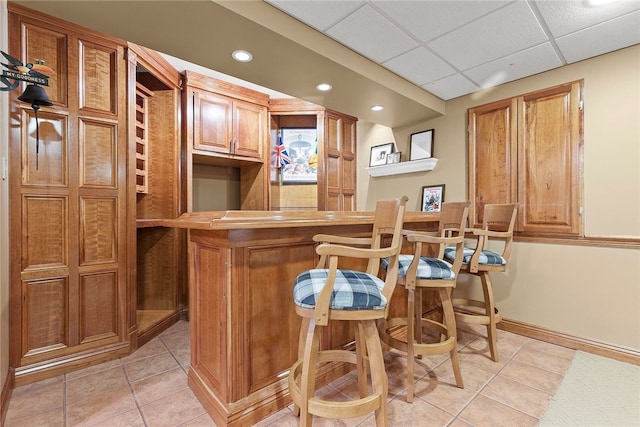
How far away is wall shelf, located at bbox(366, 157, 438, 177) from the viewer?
3.27 m

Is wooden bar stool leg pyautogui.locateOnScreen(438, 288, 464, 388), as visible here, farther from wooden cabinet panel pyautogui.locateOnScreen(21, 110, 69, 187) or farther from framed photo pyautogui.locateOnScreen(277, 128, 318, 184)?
wooden cabinet panel pyautogui.locateOnScreen(21, 110, 69, 187)

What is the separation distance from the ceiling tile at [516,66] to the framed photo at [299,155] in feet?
6.82

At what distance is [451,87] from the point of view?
9.41ft

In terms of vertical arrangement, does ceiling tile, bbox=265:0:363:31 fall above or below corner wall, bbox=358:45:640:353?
above

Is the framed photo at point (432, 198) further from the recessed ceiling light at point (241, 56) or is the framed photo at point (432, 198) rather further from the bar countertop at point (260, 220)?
the recessed ceiling light at point (241, 56)

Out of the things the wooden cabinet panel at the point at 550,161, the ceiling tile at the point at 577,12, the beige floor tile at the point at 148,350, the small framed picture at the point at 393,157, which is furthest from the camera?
the small framed picture at the point at 393,157

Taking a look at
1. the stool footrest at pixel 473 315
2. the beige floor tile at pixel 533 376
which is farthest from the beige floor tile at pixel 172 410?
the beige floor tile at pixel 533 376

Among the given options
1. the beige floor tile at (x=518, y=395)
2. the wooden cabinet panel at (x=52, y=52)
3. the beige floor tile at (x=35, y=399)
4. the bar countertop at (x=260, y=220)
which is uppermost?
the wooden cabinet panel at (x=52, y=52)

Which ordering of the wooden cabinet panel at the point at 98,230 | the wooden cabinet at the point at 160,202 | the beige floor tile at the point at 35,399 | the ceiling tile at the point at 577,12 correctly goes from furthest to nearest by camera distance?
the wooden cabinet at the point at 160,202
the wooden cabinet panel at the point at 98,230
the ceiling tile at the point at 577,12
the beige floor tile at the point at 35,399

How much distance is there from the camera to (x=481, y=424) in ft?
5.01

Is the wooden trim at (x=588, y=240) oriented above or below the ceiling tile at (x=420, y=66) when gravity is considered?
below

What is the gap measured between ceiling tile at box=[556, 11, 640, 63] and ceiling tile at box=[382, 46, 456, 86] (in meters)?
0.81

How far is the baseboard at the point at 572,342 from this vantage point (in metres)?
2.16

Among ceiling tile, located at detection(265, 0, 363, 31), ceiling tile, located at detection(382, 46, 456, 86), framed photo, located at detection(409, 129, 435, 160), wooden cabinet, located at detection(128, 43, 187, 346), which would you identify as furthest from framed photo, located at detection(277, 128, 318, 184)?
ceiling tile, located at detection(265, 0, 363, 31)
